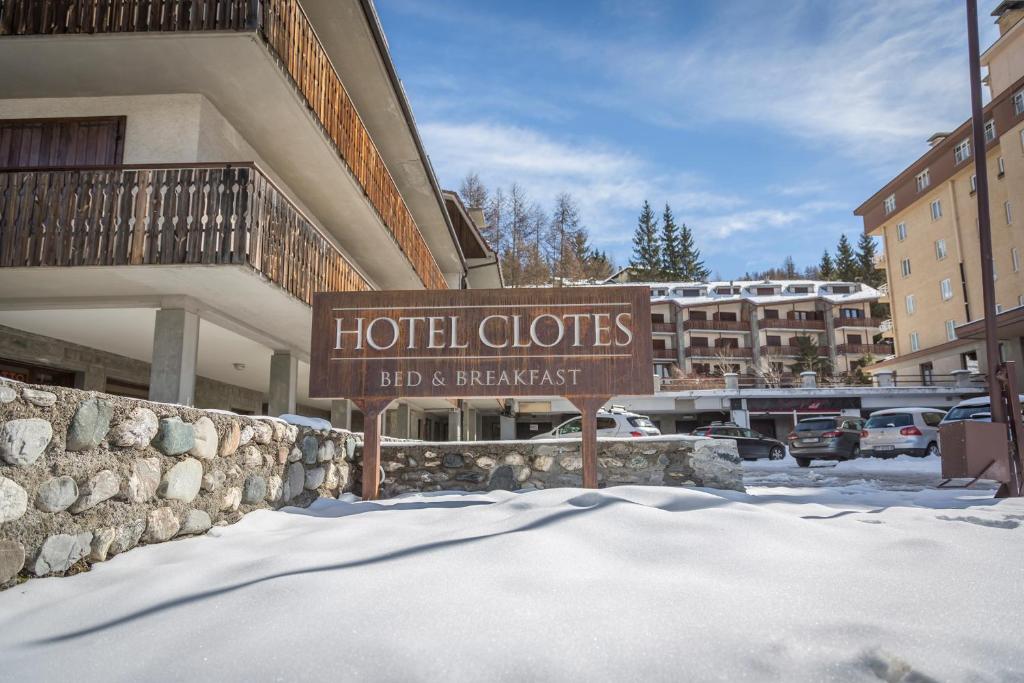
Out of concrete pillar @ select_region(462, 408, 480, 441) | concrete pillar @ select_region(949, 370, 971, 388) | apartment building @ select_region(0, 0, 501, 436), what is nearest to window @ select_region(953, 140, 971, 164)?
concrete pillar @ select_region(949, 370, 971, 388)

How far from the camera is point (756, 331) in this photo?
200 ft

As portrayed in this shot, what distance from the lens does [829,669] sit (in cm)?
220

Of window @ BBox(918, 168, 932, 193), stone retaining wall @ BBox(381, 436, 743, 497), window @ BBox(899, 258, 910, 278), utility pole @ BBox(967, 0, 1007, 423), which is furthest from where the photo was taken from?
window @ BBox(899, 258, 910, 278)

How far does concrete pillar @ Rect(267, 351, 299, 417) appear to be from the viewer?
12430 millimetres

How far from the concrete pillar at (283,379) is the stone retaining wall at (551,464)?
5.74m

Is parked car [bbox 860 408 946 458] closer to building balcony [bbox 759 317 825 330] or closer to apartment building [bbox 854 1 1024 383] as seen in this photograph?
apartment building [bbox 854 1 1024 383]

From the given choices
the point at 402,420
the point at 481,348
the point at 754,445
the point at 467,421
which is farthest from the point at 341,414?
the point at 754,445

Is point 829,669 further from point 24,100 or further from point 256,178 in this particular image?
point 24,100

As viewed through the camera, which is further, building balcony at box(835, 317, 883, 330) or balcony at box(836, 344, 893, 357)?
building balcony at box(835, 317, 883, 330)

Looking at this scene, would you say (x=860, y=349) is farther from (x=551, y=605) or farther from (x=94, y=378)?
(x=551, y=605)

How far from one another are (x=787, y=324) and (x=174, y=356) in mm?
59795

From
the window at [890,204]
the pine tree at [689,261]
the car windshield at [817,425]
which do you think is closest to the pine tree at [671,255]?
the pine tree at [689,261]

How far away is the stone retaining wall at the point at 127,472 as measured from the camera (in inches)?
118

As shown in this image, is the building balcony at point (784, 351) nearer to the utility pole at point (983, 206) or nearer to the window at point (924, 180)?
the window at point (924, 180)
